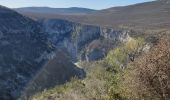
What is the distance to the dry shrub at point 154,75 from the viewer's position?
90.3 feet

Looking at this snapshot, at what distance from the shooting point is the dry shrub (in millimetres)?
27516

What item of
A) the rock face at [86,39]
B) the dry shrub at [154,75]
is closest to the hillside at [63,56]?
the rock face at [86,39]

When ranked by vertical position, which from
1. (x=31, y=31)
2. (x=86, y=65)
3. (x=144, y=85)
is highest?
(x=144, y=85)

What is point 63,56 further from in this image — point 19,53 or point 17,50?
point 19,53

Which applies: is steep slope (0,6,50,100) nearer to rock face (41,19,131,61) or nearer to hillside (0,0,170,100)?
hillside (0,0,170,100)

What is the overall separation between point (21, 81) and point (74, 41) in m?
74.5

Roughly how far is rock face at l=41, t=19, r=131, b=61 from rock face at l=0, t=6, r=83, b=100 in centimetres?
Result: 2092

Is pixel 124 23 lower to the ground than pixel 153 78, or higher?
lower

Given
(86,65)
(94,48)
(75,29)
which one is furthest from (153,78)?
(75,29)

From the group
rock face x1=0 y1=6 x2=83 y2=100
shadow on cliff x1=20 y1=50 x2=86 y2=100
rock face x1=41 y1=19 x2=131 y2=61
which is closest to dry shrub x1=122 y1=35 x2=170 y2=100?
shadow on cliff x1=20 y1=50 x2=86 y2=100

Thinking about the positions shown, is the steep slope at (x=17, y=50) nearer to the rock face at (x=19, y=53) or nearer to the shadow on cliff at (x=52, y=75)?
the rock face at (x=19, y=53)

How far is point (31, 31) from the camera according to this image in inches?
6324

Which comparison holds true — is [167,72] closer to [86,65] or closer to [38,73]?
[38,73]

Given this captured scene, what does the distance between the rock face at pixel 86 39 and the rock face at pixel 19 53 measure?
20.9 m
